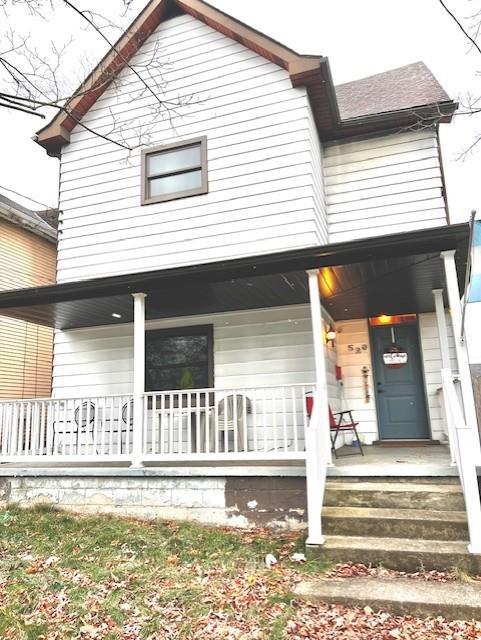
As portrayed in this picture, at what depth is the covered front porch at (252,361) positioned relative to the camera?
521cm

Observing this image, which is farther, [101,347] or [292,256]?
[101,347]

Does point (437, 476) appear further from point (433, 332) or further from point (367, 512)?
point (433, 332)

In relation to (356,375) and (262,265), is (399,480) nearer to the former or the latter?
(262,265)

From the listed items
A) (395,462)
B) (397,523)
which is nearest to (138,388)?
(395,462)

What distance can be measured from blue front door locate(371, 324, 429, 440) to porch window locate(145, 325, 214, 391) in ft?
9.59

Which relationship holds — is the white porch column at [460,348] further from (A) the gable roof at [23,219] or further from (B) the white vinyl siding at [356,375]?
(A) the gable roof at [23,219]

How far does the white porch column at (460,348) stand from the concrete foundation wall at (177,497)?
6.20 ft

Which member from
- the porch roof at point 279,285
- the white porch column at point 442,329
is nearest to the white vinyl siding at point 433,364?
the porch roof at point 279,285

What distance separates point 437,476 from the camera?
4824mm

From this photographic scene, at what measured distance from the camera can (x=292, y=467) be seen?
17.1 feet

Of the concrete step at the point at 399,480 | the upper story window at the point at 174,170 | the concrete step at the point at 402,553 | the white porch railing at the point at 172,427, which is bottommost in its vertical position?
the concrete step at the point at 402,553

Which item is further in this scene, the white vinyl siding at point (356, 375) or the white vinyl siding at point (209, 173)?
the white vinyl siding at point (356, 375)

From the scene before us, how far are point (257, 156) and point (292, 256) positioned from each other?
289 centimetres

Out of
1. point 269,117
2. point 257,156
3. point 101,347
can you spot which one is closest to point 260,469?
point 101,347
